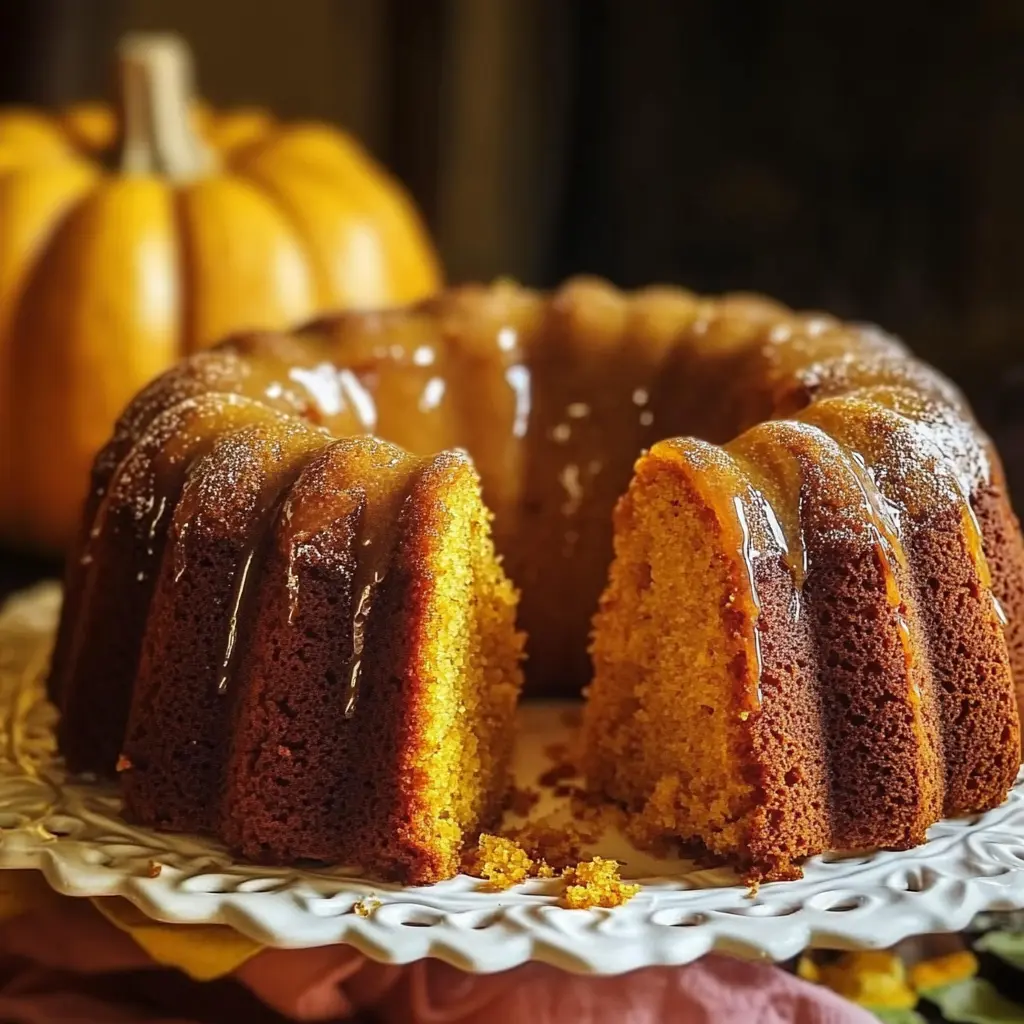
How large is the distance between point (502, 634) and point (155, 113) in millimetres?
1415

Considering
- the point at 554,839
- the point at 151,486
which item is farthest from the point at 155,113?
the point at 554,839

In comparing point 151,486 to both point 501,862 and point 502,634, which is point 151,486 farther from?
point 501,862

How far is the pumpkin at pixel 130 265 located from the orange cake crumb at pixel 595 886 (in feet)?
4.59

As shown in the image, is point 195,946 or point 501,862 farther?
point 501,862

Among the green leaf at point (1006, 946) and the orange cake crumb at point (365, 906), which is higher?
the orange cake crumb at point (365, 906)

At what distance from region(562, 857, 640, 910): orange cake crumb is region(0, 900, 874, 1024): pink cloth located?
7 centimetres

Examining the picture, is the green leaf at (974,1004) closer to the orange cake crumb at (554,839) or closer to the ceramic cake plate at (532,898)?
the ceramic cake plate at (532,898)

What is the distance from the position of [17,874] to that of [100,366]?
1.15 metres

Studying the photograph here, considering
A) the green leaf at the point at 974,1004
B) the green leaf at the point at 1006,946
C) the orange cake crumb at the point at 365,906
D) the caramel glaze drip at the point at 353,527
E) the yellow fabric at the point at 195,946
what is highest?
the caramel glaze drip at the point at 353,527

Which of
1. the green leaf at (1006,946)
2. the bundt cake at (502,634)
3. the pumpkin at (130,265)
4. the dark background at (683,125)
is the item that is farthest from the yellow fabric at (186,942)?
the dark background at (683,125)

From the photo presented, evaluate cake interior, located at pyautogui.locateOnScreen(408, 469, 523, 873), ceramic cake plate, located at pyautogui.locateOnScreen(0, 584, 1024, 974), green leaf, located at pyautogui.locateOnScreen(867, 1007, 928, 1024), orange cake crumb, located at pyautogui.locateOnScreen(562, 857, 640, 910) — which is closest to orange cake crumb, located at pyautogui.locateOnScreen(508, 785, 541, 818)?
cake interior, located at pyautogui.locateOnScreen(408, 469, 523, 873)

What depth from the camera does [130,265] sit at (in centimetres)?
244

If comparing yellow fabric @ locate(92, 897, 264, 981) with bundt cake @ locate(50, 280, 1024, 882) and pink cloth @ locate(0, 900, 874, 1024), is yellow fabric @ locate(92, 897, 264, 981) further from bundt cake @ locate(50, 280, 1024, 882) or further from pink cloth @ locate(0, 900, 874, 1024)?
bundt cake @ locate(50, 280, 1024, 882)

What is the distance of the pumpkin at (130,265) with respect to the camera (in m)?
2.45
